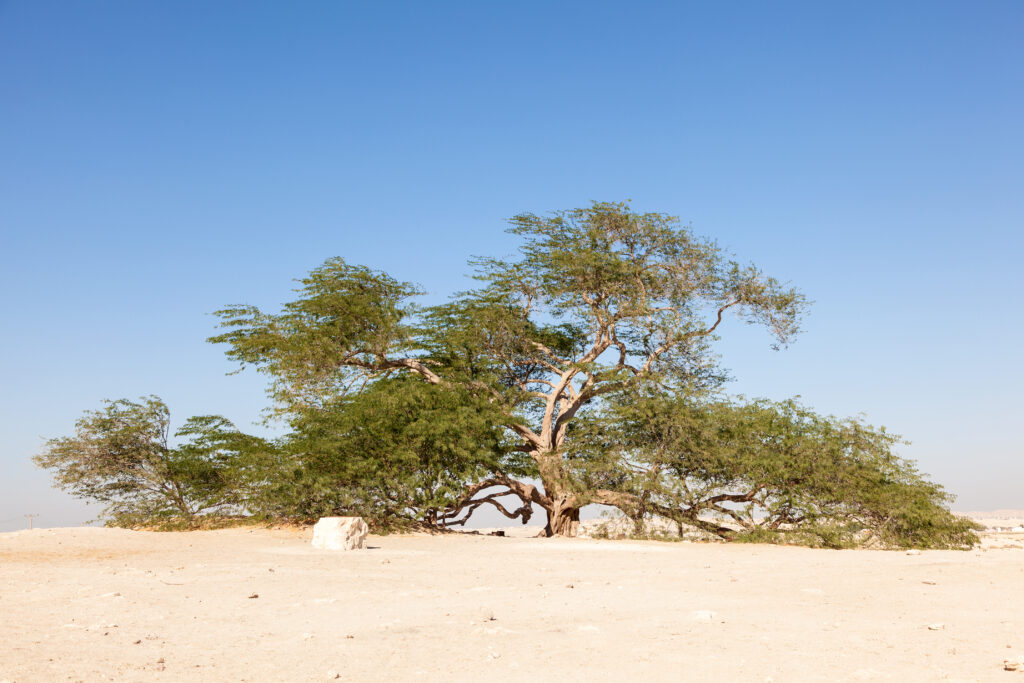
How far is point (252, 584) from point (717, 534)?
12.1 metres

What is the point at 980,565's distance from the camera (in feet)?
39.4

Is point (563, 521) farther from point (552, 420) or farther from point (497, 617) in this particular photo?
point (497, 617)

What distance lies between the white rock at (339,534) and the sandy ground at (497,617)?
708mm

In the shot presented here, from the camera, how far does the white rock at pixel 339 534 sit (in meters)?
13.8

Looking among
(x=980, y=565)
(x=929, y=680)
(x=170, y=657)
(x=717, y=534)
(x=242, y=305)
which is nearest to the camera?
(x=929, y=680)

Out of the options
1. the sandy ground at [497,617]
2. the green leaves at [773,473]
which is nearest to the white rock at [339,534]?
the sandy ground at [497,617]

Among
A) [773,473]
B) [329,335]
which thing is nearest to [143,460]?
[329,335]

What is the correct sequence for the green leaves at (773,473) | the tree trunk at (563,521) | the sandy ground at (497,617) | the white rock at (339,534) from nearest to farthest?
the sandy ground at (497,617) → the white rock at (339,534) → the green leaves at (773,473) → the tree trunk at (563,521)

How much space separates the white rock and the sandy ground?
0.71 meters

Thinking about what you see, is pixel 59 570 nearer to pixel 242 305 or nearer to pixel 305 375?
pixel 305 375

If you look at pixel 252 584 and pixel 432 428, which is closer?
pixel 252 584

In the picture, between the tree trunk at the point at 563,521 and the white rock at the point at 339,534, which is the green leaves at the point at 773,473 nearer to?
the tree trunk at the point at 563,521

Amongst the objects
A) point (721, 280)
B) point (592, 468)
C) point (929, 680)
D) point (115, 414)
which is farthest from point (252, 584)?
point (721, 280)

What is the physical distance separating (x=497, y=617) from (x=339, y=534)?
7.13 metres
